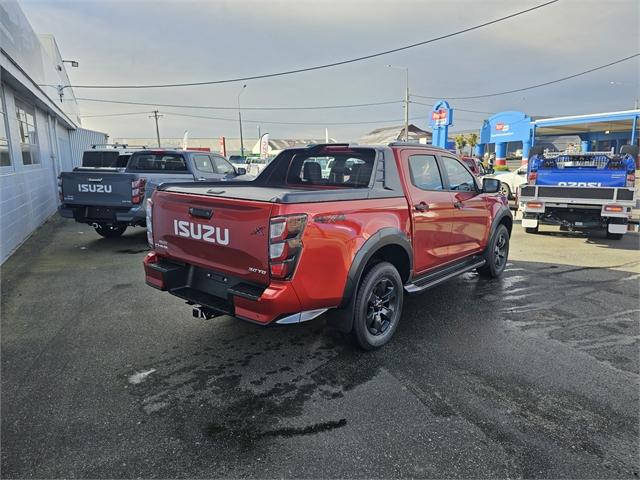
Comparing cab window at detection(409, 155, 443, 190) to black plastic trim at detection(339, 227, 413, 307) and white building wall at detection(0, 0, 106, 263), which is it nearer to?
black plastic trim at detection(339, 227, 413, 307)

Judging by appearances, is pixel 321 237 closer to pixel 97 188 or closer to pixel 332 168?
pixel 332 168

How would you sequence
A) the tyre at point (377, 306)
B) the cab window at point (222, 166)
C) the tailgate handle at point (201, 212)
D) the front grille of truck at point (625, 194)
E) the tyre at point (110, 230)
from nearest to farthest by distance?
the tailgate handle at point (201, 212)
the tyre at point (377, 306)
the front grille of truck at point (625, 194)
the tyre at point (110, 230)
the cab window at point (222, 166)

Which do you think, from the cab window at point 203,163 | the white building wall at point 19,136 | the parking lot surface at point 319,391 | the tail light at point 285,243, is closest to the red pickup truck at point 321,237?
the tail light at point 285,243

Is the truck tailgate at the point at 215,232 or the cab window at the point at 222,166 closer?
the truck tailgate at the point at 215,232

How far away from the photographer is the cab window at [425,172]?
14.5 feet

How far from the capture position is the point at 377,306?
12.9ft

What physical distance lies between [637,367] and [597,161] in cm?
714

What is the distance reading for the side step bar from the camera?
430 cm

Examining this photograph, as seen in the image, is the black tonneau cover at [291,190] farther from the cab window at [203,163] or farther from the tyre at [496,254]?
the cab window at [203,163]

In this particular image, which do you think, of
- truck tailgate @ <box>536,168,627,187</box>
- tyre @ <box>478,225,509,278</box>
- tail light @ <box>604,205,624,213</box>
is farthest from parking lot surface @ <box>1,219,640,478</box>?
truck tailgate @ <box>536,168,627,187</box>

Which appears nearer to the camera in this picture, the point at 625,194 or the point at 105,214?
the point at 105,214

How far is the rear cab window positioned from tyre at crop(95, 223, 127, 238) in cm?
143

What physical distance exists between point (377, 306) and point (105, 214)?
6.24 meters

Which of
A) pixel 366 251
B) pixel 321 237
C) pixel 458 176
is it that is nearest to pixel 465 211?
pixel 458 176
